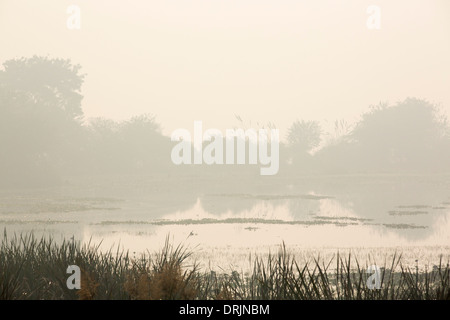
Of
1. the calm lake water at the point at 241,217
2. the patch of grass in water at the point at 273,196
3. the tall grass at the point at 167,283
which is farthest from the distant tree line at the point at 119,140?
the tall grass at the point at 167,283

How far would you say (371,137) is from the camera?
80.1 metres

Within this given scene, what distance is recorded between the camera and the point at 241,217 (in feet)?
101

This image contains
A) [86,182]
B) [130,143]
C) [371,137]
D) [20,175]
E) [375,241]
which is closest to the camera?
[375,241]

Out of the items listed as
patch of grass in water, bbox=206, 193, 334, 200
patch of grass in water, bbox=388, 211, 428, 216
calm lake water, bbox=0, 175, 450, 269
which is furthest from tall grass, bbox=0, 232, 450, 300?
patch of grass in water, bbox=206, 193, 334, 200

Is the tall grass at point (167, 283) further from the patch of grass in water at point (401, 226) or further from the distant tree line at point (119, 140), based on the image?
the distant tree line at point (119, 140)

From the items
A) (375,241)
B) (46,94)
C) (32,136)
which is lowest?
(375,241)

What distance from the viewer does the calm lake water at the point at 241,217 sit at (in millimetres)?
20438

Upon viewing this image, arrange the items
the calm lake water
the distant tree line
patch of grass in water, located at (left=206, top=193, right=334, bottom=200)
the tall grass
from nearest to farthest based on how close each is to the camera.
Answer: the tall grass < the calm lake water < patch of grass in water, located at (left=206, top=193, right=334, bottom=200) < the distant tree line

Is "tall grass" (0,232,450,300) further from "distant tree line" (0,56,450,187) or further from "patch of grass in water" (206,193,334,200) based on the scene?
"distant tree line" (0,56,450,187)

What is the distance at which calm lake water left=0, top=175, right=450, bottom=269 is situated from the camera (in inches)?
805

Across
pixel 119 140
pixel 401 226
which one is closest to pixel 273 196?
pixel 401 226

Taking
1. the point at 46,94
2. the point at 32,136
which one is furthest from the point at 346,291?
the point at 46,94
